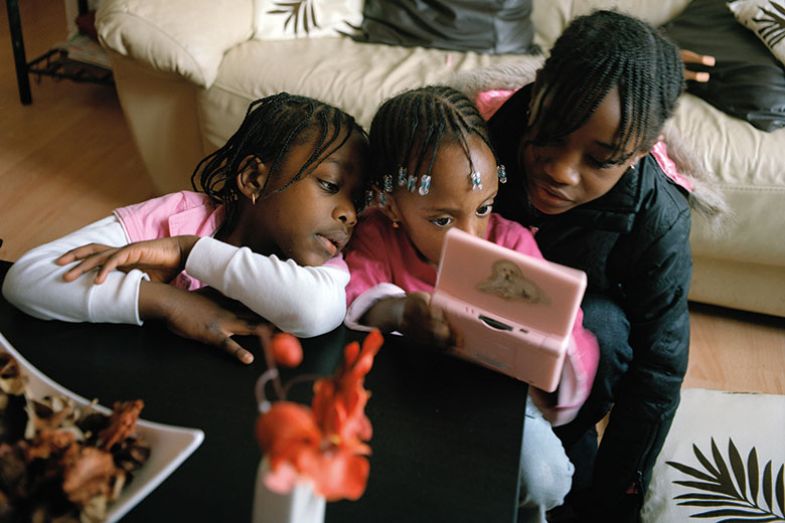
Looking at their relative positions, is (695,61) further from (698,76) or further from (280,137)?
(280,137)

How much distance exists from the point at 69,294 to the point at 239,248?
0.67 ft

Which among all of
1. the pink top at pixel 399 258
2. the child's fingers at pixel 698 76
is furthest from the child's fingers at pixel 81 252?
the child's fingers at pixel 698 76

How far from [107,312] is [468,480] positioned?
0.46 m

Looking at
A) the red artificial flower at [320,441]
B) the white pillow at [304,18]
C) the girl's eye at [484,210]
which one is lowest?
the white pillow at [304,18]

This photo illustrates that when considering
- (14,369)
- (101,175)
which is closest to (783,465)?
(14,369)

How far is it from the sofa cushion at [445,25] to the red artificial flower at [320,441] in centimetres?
170

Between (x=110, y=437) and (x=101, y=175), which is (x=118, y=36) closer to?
(x=101, y=175)

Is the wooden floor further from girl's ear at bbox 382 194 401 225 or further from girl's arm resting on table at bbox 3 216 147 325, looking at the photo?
girl's arm resting on table at bbox 3 216 147 325

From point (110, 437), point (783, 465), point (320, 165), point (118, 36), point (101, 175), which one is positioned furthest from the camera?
point (101, 175)

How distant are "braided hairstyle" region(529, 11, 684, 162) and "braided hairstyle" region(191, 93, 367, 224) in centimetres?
28

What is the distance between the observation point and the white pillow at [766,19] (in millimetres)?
1812

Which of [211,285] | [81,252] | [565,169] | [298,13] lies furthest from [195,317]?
[298,13]

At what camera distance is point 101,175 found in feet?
7.60

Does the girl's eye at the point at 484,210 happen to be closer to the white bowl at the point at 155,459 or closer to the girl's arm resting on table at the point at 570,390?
the girl's arm resting on table at the point at 570,390
